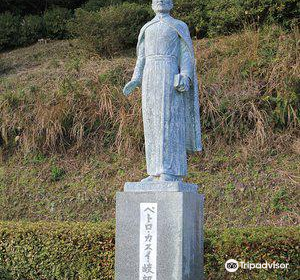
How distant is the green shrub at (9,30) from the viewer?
15797mm

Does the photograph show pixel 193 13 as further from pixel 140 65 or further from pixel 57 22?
pixel 140 65

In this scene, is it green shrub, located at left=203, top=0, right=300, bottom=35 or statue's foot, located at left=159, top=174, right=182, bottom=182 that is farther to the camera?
green shrub, located at left=203, top=0, right=300, bottom=35

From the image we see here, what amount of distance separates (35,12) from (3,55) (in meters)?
2.42

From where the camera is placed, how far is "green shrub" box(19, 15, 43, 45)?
52.1 feet

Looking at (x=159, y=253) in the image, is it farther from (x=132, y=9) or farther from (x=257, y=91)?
(x=132, y=9)

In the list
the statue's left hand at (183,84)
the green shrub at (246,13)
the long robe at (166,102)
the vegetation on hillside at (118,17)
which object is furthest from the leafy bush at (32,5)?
the statue's left hand at (183,84)

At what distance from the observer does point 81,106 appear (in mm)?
11453

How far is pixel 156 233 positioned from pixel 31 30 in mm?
11249

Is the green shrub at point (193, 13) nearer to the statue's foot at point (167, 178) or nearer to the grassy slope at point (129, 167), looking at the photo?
the grassy slope at point (129, 167)

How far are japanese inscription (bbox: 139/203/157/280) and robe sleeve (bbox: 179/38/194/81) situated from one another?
4.35 ft

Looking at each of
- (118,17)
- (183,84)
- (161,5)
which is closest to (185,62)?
(183,84)

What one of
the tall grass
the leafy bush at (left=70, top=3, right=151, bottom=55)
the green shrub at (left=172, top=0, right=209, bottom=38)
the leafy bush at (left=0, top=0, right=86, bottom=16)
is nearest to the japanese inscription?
the tall grass

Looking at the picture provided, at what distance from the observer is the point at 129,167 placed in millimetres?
10578

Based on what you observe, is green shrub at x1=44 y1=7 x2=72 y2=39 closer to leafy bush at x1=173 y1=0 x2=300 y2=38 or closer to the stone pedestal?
leafy bush at x1=173 y1=0 x2=300 y2=38
